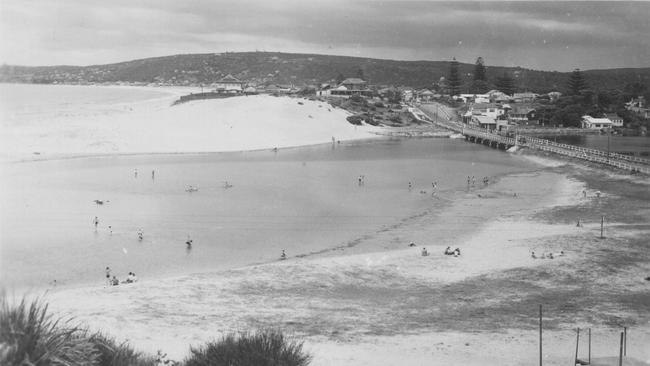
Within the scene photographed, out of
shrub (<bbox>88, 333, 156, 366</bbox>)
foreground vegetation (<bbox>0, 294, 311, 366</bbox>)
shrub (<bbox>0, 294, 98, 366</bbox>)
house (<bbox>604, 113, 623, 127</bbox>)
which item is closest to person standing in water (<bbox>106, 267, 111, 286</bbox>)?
foreground vegetation (<bbox>0, 294, 311, 366</bbox>)

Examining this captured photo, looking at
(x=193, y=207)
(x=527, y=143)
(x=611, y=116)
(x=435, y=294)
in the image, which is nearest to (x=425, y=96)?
(x=611, y=116)

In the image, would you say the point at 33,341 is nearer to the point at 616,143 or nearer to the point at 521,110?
the point at 616,143

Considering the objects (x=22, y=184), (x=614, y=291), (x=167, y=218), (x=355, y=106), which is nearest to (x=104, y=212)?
(x=167, y=218)

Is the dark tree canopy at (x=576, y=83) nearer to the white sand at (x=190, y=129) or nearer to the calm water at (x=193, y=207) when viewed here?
the white sand at (x=190, y=129)

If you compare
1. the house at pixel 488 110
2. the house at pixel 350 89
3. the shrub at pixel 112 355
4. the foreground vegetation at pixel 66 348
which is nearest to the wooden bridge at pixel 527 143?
the house at pixel 488 110

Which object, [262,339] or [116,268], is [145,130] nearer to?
[116,268]

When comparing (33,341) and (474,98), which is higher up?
(474,98)
